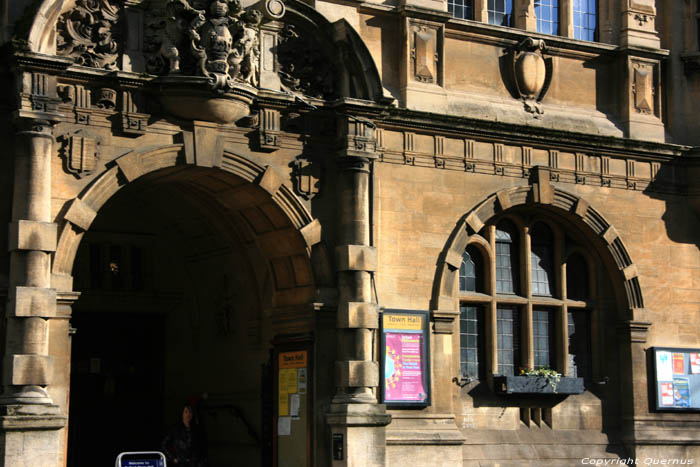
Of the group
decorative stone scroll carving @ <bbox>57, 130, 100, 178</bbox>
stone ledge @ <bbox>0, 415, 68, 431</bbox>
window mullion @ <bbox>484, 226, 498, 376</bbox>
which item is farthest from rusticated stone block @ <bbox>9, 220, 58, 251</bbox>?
window mullion @ <bbox>484, 226, 498, 376</bbox>

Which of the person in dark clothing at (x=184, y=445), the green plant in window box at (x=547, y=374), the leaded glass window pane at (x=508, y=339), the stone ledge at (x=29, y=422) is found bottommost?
the person in dark clothing at (x=184, y=445)

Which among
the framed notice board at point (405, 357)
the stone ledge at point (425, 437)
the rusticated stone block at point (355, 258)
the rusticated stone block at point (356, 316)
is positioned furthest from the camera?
the framed notice board at point (405, 357)

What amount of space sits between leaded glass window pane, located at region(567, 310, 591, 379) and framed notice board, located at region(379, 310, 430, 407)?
3349 millimetres

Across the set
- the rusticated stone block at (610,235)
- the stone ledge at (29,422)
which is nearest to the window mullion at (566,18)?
the rusticated stone block at (610,235)

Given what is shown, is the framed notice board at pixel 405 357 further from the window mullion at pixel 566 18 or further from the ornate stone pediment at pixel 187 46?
the window mullion at pixel 566 18

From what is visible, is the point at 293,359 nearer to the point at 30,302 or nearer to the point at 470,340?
the point at 470,340

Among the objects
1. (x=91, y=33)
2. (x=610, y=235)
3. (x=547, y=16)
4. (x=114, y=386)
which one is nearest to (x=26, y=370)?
(x=91, y=33)

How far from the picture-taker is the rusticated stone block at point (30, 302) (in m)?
15.7

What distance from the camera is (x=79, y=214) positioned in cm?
1650

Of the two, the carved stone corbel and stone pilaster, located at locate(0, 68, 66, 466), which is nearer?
stone pilaster, located at locate(0, 68, 66, 466)

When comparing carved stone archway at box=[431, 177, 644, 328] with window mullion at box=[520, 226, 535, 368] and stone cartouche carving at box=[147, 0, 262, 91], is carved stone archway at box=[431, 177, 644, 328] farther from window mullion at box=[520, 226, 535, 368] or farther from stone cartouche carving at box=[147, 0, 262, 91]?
stone cartouche carving at box=[147, 0, 262, 91]

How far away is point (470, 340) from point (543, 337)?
1465 mm

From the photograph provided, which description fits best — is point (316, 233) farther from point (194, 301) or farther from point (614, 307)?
point (614, 307)

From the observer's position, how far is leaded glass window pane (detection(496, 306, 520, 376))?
20.4 metres
